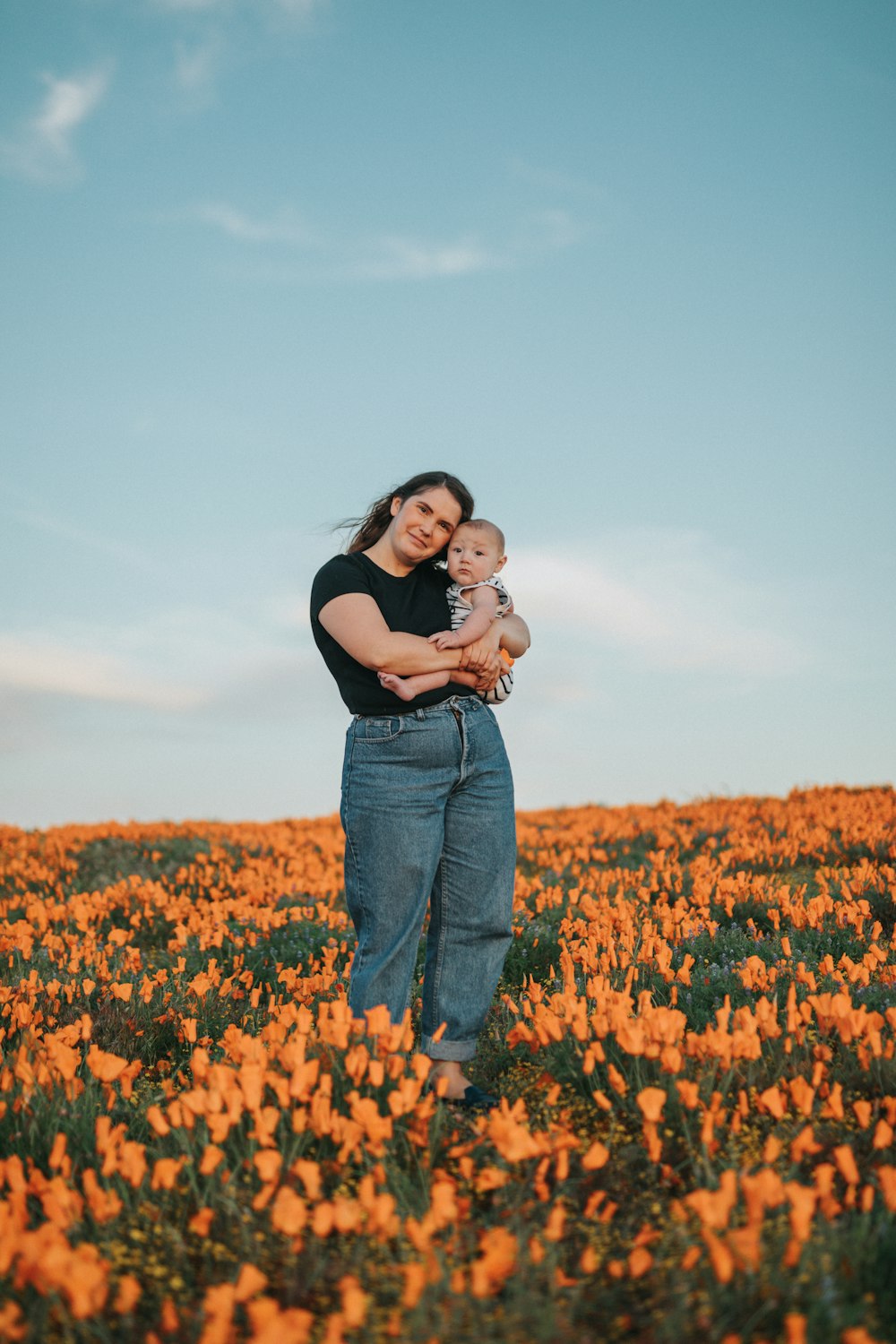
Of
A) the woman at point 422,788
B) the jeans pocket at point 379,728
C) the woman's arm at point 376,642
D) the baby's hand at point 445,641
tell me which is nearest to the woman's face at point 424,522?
the woman at point 422,788

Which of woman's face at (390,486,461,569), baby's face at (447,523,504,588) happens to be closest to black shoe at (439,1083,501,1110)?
baby's face at (447,523,504,588)

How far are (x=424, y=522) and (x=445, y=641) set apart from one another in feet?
1.93

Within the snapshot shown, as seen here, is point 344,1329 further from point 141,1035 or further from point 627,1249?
point 141,1035

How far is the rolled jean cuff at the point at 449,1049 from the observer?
430 centimetres

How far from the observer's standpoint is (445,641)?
4.28 meters

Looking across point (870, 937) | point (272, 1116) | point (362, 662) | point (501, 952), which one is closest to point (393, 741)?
point (362, 662)

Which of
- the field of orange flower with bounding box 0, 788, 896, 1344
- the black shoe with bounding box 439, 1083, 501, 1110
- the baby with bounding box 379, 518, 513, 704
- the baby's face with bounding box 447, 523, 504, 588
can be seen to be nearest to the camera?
the field of orange flower with bounding box 0, 788, 896, 1344

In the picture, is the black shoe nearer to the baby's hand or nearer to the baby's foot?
the baby's foot

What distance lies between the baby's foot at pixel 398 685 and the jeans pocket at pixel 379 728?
131 mm

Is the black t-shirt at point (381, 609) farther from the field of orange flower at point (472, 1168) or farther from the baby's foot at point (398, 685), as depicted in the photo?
Answer: the field of orange flower at point (472, 1168)

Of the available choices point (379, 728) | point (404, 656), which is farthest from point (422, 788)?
point (404, 656)

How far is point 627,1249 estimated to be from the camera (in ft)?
8.74

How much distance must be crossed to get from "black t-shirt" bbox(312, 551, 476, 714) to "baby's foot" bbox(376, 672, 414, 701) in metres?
0.12

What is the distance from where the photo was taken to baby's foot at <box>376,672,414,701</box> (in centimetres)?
417
